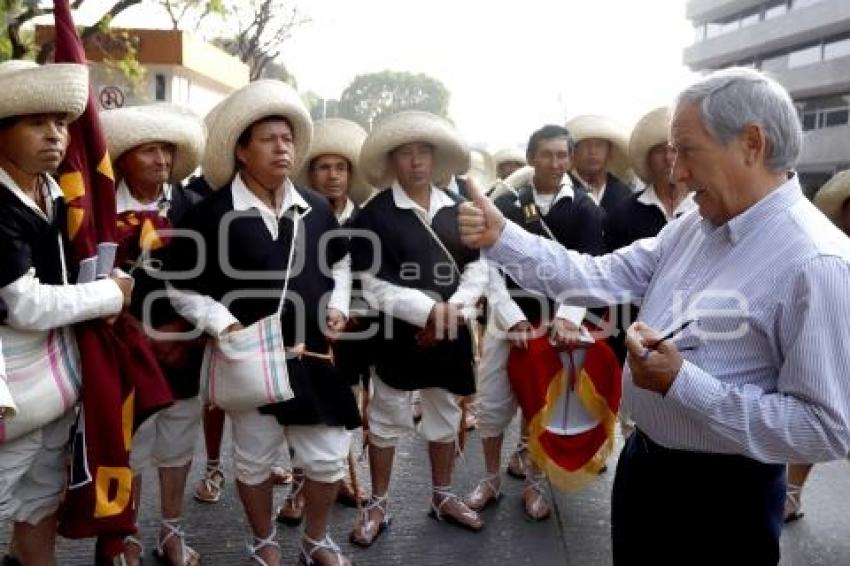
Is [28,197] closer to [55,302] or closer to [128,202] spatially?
[55,302]

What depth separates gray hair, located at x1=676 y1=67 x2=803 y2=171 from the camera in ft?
5.32

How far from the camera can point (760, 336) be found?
64.9 inches

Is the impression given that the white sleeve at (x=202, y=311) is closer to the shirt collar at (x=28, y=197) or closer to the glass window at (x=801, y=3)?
the shirt collar at (x=28, y=197)

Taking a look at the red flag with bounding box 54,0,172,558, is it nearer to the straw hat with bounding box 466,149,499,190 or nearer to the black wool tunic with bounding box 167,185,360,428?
the black wool tunic with bounding box 167,185,360,428

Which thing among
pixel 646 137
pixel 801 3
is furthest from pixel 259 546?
pixel 801 3

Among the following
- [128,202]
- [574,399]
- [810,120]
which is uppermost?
[810,120]

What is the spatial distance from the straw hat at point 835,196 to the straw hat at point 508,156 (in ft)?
13.0

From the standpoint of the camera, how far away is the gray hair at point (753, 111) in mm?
1620

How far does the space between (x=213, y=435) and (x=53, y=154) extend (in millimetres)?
1973

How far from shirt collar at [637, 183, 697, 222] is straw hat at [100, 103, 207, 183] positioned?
7.41 ft

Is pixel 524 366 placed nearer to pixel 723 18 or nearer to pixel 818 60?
pixel 818 60

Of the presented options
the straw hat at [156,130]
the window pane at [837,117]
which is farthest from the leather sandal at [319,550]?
the window pane at [837,117]

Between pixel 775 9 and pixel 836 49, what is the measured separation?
4.69 meters

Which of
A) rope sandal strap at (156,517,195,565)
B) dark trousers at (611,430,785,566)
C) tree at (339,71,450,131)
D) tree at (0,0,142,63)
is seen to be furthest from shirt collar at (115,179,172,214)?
tree at (339,71,450,131)
